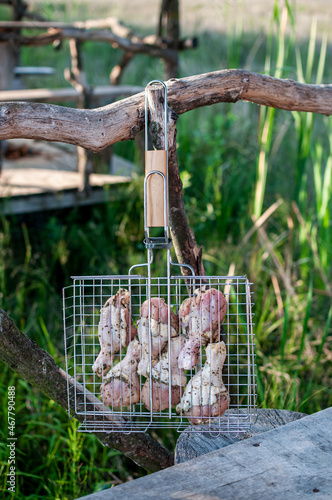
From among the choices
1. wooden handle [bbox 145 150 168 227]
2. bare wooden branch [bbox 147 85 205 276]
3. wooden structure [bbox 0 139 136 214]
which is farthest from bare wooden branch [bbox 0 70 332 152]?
wooden structure [bbox 0 139 136 214]

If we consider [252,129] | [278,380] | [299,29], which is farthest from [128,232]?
[299,29]

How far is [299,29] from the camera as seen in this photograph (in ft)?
28.3

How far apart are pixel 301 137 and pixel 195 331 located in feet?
3.94

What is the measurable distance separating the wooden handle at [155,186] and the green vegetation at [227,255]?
906 mm

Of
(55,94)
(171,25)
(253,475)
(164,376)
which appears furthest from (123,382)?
(171,25)

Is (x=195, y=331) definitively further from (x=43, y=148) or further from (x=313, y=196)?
(x=43, y=148)

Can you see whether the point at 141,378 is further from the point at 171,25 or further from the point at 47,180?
the point at 171,25

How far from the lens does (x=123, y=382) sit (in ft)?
4.11

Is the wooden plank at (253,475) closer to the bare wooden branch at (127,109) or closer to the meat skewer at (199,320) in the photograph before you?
the meat skewer at (199,320)

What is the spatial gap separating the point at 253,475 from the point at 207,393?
189 millimetres

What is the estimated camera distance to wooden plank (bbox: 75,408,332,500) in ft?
3.52

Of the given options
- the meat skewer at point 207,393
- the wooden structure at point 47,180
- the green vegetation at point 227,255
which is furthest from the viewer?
the wooden structure at point 47,180

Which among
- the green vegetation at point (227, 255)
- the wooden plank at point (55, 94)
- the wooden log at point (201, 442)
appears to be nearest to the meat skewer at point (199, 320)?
the wooden log at point (201, 442)

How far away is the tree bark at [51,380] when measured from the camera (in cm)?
136
